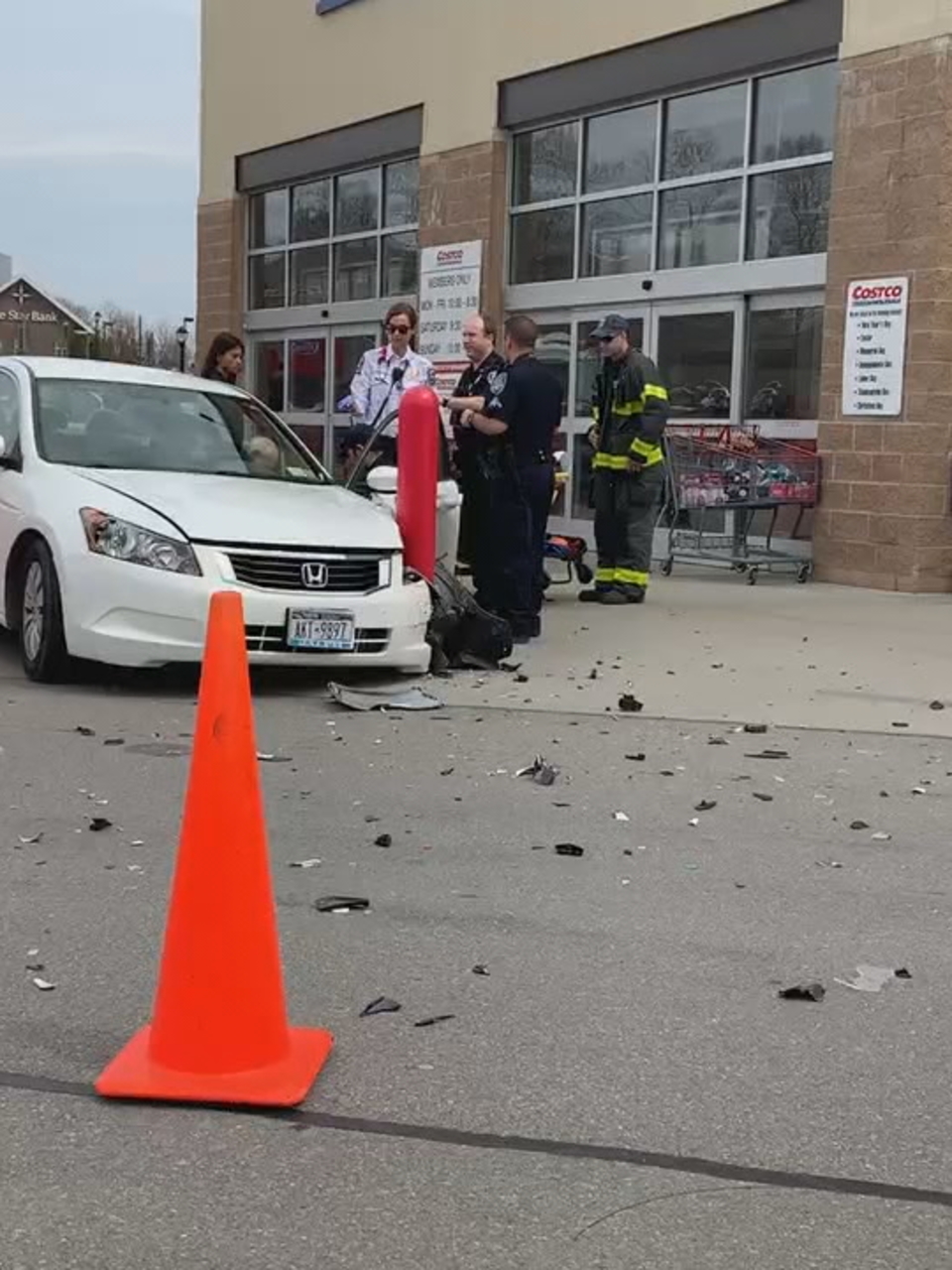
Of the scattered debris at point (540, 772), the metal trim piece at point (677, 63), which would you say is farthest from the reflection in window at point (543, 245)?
the scattered debris at point (540, 772)

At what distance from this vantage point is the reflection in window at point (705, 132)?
1343cm

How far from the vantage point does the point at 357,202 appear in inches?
728

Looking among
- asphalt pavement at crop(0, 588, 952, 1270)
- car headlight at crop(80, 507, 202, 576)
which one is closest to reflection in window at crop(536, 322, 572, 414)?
car headlight at crop(80, 507, 202, 576)

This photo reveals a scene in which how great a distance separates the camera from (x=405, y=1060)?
3467mm

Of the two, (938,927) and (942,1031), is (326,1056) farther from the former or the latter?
(938,927)

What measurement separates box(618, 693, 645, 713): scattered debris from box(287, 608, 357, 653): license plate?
1.34 meters

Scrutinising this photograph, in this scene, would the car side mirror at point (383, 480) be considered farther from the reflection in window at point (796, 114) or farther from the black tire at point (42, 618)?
the reflection in window at point (796, 114)

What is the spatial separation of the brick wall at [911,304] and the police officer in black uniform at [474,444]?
13.3 feet

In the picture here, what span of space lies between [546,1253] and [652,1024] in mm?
1081

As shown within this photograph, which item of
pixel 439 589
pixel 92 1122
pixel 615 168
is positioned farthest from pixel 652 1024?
pixel 615 168

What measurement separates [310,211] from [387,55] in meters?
2.74

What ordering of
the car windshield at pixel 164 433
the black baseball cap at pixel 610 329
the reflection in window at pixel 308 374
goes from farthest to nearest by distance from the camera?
Result: 1. the reflection in window at pixel 308 374
2. the black baseball cap at pixel 610 329
3. the car windshield at pixel 164 433

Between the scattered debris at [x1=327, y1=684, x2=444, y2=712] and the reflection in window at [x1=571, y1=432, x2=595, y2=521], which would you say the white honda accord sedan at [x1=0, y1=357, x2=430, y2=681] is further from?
the reflection in window at [x1=571, y1=432, x2=595, y2=521]

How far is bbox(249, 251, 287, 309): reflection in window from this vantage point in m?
20.1
